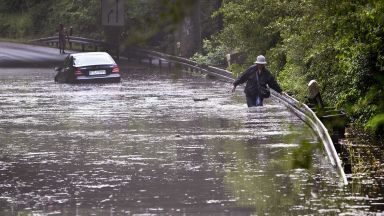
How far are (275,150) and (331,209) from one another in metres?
6.02

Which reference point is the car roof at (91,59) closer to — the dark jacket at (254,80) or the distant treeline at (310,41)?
the distant treeline at (310,41)

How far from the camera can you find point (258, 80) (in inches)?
1022

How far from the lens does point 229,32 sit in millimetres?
40250

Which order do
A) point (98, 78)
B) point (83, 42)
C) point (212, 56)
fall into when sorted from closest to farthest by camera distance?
1. point (98, 78)
2. point (212, 56)
3. point (83, 42)

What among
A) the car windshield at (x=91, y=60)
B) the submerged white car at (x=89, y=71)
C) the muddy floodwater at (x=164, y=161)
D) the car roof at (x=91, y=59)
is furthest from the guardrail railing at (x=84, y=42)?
the muddy floodwater at (x=164, y=161)

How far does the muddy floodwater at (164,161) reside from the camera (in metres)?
12.4

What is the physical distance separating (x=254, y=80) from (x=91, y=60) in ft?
49.3

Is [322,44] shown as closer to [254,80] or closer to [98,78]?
[254,80]

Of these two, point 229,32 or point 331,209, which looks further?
point 229,32

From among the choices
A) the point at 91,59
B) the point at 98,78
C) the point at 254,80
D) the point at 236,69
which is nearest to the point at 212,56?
the point at 236,69

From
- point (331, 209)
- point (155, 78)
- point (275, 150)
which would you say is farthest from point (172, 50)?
point (331, 209)

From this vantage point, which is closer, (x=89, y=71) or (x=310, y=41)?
(x=310, y=41)

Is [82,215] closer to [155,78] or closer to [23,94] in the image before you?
[23,94]

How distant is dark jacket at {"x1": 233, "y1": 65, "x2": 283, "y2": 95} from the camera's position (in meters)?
25.6
